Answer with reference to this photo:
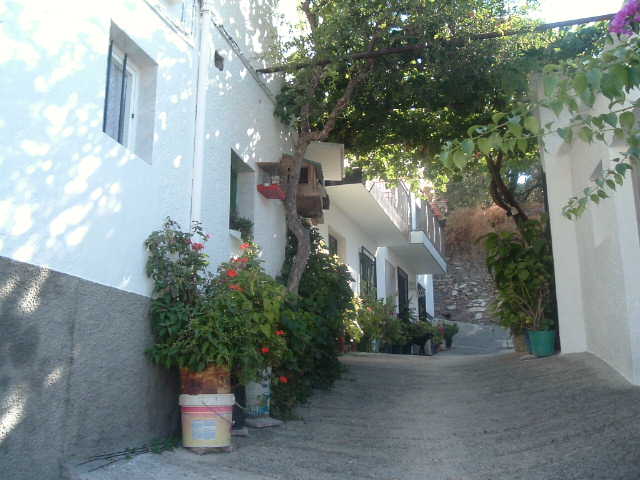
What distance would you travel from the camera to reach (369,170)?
458 inches

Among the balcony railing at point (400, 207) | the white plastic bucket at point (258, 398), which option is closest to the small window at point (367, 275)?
the balcony railing at point (400, 207)

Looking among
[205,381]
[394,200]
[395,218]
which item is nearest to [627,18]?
[205,381]

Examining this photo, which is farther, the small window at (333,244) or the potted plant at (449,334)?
the potted plant at (449,334)

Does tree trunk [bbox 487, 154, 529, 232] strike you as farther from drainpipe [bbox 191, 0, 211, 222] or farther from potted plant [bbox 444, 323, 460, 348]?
potted plant [bbox 444, 323, 460, 348]

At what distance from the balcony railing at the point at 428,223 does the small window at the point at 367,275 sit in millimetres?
2660

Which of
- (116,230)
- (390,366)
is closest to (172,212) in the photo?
(116,230)

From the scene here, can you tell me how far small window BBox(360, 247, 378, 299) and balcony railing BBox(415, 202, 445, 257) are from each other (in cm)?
266

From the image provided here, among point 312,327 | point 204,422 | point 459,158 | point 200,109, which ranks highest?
point 200,109

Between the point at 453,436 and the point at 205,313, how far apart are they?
2.46 m

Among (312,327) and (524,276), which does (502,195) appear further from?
(312,327)

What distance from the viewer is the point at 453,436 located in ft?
19.3

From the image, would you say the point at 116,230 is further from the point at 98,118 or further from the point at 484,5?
the point at 484,5

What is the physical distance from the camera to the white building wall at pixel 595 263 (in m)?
6.30

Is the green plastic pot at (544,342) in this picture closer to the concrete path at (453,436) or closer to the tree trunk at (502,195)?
the concrete path at (453,436)
